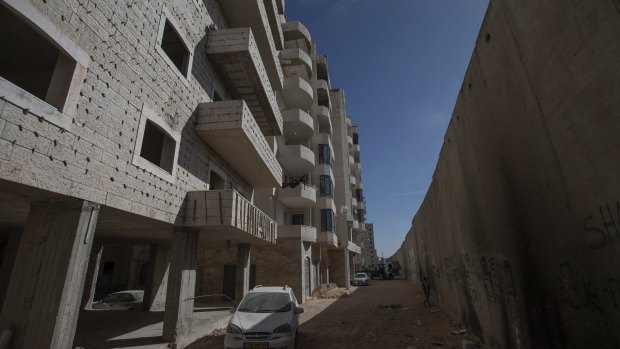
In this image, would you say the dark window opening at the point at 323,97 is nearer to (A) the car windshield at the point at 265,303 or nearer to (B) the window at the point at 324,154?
(B) the window at the point at 324,154

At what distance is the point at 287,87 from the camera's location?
84.8 feet

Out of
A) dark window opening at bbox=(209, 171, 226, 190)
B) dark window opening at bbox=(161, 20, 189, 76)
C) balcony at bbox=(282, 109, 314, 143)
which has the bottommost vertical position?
dark window opening at bbox=(209, 171, 226, 190)

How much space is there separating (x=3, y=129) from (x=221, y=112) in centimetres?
649

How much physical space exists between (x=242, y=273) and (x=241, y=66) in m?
9.51

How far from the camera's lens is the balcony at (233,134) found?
10.5 meters

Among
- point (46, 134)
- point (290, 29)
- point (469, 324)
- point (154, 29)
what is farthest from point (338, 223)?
point (46, 134)

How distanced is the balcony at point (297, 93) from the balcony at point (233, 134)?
13.1 m

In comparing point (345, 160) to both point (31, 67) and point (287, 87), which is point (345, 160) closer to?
point (287, 87)

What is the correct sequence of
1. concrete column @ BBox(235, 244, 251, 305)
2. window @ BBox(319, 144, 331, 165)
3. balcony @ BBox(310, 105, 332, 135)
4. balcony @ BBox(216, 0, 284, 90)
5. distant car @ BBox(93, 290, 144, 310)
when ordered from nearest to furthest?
balcony @ BBox(216, 0, 284, 90) < concrete column @ BBox(235, 244, 251, 305) < distant car @ BBox(93, 290, 144, 310) < window @ BBox(319, 144, 331, 165) < balcony @ BBox(310, 105, 332, 135)

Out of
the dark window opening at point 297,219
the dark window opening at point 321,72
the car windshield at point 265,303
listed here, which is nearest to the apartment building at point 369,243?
the dark window opening at point 321,72

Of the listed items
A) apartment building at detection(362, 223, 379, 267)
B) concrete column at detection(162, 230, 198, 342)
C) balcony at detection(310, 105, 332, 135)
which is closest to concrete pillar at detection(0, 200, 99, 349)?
concrete column at detection(162, 230, 198, 342)

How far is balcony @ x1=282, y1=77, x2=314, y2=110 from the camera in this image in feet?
84.3

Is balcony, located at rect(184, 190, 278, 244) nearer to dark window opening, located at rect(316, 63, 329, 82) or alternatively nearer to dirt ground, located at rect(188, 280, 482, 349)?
dirt ground, located at rect(188, 280, 482, 349)

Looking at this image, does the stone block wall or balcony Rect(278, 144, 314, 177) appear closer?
the stone block wall
